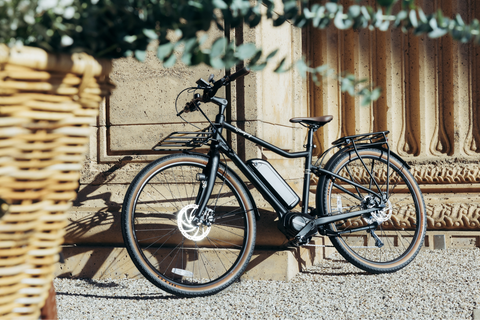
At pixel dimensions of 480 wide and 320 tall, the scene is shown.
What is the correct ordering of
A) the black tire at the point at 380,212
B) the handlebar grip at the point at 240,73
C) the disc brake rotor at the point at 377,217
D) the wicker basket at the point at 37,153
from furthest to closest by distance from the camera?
the disc brake rotor at the point at 377,217 < the black tire at the point at 380,212 < the handlebar grip at the point at 240,73 < the wicker basket at the point at 37,153

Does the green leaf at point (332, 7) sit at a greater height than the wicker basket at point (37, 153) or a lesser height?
greater

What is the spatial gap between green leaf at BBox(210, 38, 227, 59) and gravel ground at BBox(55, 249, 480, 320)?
1688 mm

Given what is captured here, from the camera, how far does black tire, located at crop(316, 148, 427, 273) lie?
9.24 ft

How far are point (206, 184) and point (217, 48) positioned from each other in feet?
6.06

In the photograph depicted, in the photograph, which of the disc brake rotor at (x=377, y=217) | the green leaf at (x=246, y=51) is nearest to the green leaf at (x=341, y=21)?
the green leaf at (x=246, y=51)

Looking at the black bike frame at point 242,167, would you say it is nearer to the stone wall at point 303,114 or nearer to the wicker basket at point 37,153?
the stone wall at point 303,114

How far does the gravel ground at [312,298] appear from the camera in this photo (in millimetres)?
2139

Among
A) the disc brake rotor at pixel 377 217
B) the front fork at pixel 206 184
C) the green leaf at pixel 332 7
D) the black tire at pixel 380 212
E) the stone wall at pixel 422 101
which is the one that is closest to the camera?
the green leaf at pixel 332 7

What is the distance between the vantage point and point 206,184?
2.51 meters

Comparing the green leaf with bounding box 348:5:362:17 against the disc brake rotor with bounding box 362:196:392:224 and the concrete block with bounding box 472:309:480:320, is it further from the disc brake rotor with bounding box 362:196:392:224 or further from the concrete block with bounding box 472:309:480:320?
the disc brake rotor with bounding box 362:196:392:224

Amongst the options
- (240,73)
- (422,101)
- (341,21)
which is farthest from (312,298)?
(422,101)

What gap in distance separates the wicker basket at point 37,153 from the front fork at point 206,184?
171 centimetres

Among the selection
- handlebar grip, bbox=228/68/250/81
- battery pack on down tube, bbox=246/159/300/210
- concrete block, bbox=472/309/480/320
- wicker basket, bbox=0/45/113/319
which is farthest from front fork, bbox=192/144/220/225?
wicker basket, bbox=0/45/113/319

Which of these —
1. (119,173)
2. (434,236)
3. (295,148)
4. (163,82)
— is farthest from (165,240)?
(434,236)
